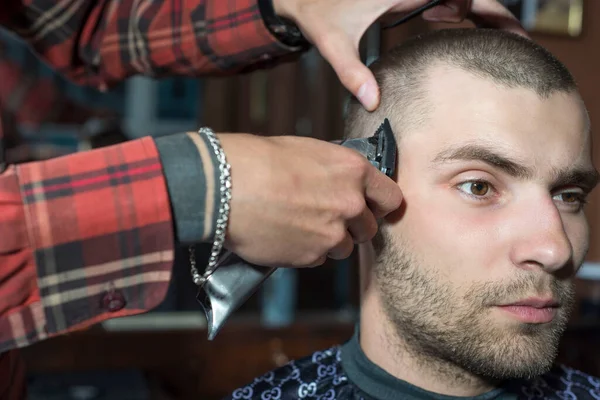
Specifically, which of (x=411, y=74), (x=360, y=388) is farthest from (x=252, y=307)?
(x=411, y=74)

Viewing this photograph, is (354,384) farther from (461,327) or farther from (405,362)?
(461,327)

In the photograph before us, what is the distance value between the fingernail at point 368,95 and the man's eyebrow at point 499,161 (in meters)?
0.18

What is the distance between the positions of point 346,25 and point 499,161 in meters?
0.41

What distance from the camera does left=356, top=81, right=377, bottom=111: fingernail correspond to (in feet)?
4.50

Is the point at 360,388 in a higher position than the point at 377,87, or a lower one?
lower

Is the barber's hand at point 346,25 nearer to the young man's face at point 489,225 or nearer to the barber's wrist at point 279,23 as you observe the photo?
the barber's wrist at point 279,23

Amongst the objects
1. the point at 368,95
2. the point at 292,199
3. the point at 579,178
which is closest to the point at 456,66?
the point at 368,95

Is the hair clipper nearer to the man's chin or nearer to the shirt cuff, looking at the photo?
the shirt cuff

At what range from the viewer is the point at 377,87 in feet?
4.55

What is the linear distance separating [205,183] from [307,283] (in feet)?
9.10

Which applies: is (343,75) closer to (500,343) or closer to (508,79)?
(508,79)

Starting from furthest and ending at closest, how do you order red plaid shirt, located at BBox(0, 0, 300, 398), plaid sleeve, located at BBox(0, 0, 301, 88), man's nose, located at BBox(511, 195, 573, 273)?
1. plaid sleeve, located at BBox(0, 0, 301, 88)
2. man's nose, located at BBox(511, 195, 573, 273)
3. red plaid shirt, located at BBox(0, 0, 300, 398)

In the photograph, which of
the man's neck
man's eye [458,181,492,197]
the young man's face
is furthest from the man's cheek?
the man's neck

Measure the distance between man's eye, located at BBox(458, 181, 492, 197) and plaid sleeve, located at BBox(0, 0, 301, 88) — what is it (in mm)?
517
